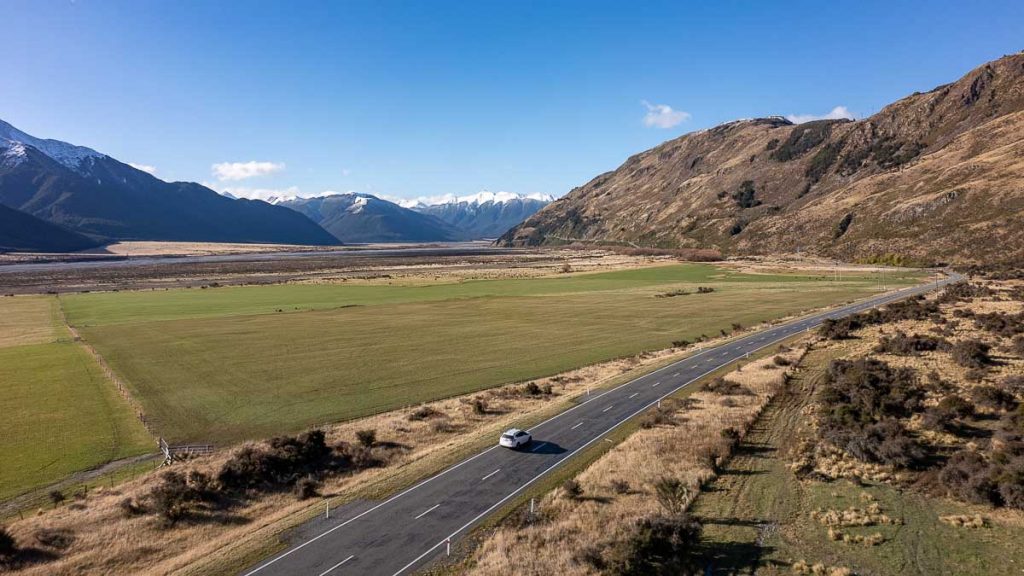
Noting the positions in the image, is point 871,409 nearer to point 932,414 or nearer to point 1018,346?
point 932,414

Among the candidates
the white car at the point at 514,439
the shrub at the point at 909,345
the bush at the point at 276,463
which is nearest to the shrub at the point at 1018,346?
the shrub at the point at 909,345

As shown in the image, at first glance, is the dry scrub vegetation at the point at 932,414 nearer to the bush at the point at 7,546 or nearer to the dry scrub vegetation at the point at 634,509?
the dry scrub vegetation at the point at 634,509

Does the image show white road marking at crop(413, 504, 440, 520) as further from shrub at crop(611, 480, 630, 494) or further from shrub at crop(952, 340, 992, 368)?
shrub at crop(952, 340, 992, 368)

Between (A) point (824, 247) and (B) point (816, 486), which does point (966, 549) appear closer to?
(B) point (816, 486)

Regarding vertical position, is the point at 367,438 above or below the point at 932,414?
below

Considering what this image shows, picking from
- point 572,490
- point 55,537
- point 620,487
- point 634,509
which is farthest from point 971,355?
point 55,537
